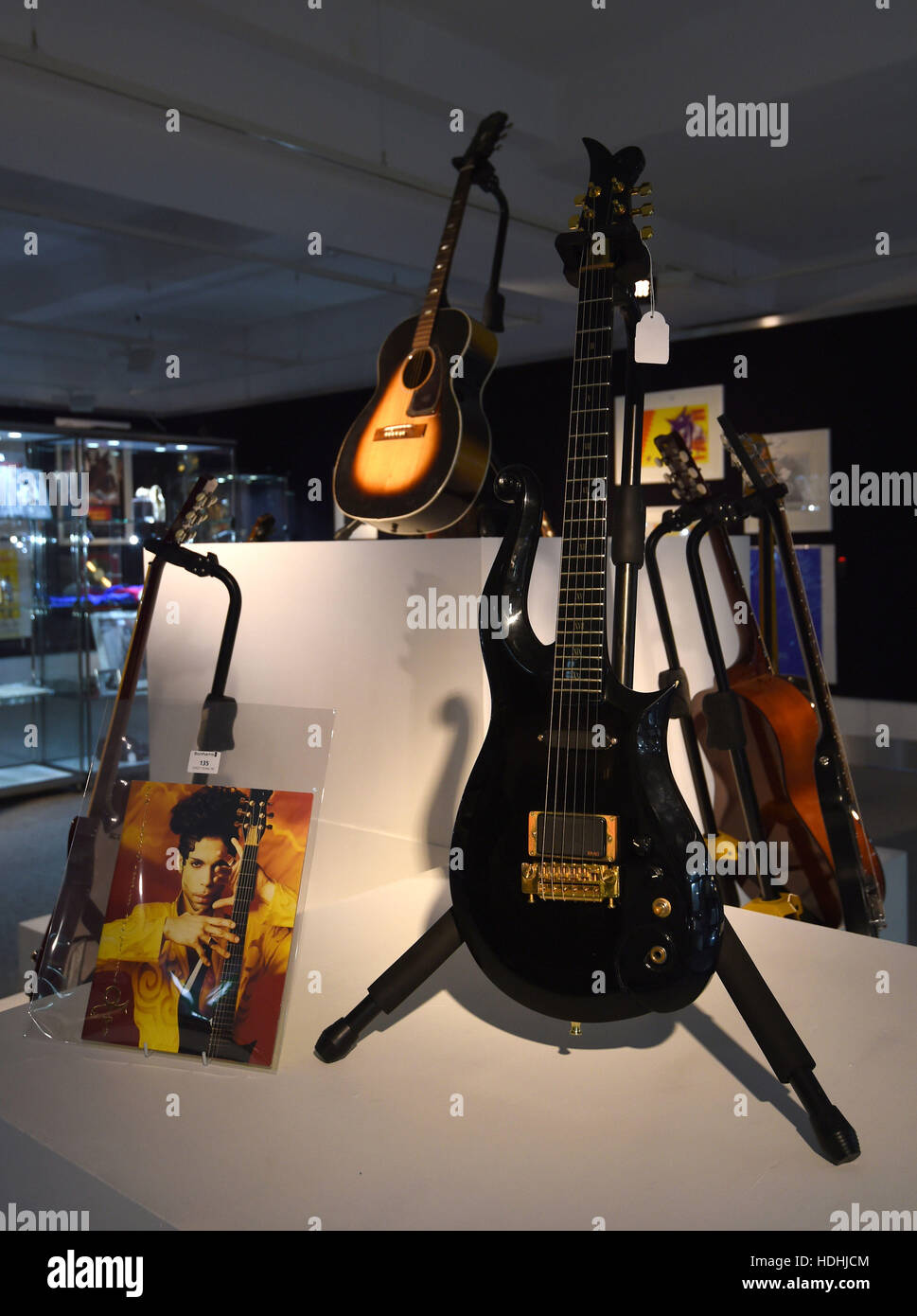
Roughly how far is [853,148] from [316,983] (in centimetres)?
400

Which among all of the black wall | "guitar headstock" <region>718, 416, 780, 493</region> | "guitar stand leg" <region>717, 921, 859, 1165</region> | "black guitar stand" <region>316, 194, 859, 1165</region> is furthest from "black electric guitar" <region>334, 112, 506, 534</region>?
the black wall

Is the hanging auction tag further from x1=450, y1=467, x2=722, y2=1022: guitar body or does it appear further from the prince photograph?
the prince photograph

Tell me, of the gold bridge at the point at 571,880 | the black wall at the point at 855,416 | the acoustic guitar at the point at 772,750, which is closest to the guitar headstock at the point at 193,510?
the acoustic guitar at the point at 772,750

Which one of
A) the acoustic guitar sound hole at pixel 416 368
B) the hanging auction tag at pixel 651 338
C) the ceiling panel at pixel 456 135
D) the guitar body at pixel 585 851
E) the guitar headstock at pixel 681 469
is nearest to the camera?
the guitar body at pixel 585 851

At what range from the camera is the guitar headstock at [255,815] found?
1.22 m

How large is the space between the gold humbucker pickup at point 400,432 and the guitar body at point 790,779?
0.80 metres

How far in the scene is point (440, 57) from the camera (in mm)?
3553

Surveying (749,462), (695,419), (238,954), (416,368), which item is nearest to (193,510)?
(416,368)

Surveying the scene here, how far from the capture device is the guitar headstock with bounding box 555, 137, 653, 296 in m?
1.16

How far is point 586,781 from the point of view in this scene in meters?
1.09

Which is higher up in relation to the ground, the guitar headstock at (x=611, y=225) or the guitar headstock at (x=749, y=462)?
the guitar headstock at (x=611, y=225)

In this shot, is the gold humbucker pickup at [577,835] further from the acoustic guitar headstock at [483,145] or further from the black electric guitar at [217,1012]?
the acoustic guitar headstock at [483,145]

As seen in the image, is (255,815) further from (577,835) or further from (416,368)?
(416,368)

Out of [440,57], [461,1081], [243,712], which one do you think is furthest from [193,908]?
[440,57]
